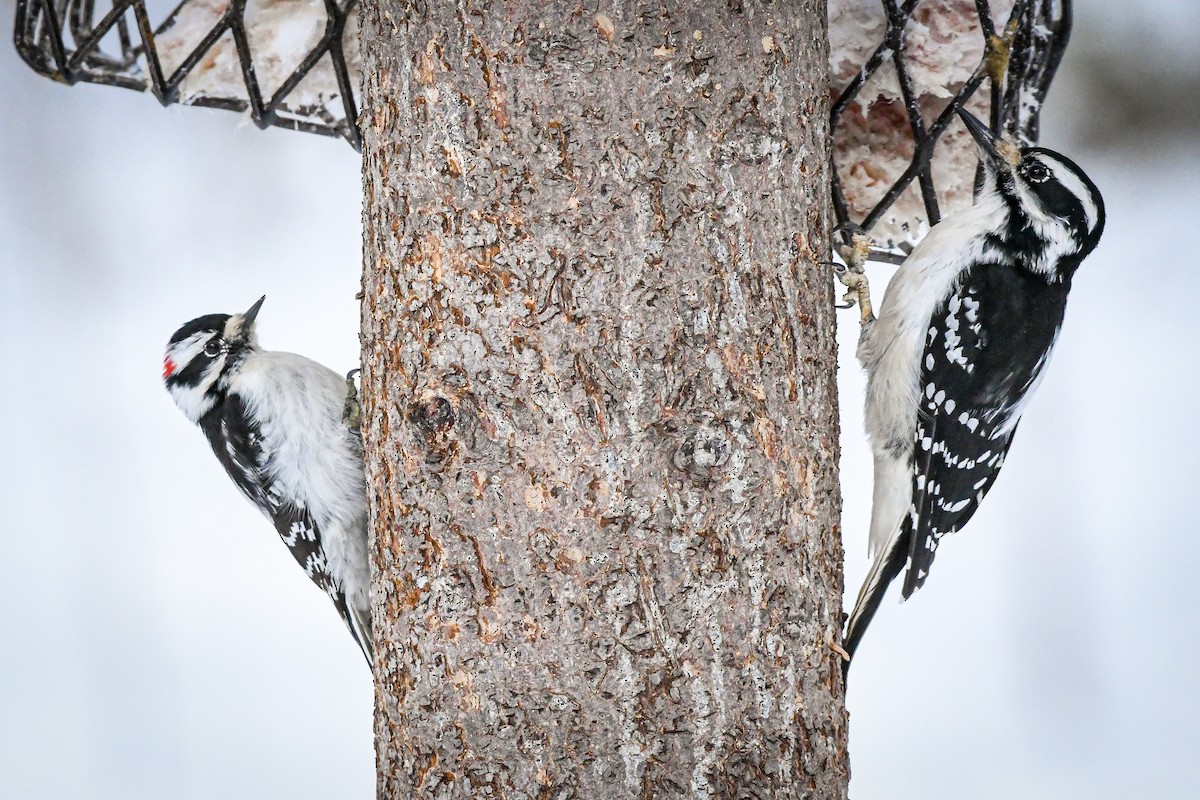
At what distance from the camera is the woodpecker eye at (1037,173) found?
4.54 ft

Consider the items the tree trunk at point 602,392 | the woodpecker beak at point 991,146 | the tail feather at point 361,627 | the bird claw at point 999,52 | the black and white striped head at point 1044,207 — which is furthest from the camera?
the tail feather at point 361,627

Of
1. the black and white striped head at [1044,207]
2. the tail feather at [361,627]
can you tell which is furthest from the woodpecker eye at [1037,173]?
the tail feather at [361,627]

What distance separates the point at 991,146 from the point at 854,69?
0.66 feet

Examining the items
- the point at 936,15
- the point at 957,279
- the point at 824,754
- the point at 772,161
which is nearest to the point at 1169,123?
the point at 957,279

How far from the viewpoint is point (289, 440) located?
1.62 metres

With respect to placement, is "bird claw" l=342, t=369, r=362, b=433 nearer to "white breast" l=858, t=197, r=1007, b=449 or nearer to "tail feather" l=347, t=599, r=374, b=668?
"tail feather" l=347, t=599, r=374, b=668

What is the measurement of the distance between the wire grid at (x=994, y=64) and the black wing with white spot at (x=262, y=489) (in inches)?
36.3

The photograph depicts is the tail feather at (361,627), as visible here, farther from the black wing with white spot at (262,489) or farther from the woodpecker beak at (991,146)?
the woodpecker beak at (991,146)

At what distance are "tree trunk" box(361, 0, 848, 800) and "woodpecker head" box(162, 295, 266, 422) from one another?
0.73m

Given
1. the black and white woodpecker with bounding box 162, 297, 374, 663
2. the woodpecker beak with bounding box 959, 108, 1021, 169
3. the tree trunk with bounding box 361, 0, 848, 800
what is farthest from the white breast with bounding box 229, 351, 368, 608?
the woodpecker beak with bounding box 959, 108, 1021, 169

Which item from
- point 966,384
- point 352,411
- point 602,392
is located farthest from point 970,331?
point 352,411

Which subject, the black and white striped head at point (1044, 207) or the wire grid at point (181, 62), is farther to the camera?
the black and white striped head at point (1044, 207)

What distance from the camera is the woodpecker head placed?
5.37ft

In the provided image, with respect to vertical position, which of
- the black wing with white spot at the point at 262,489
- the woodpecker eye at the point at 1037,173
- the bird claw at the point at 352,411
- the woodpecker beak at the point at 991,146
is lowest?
the black wing with white spot at the point at 262,489
